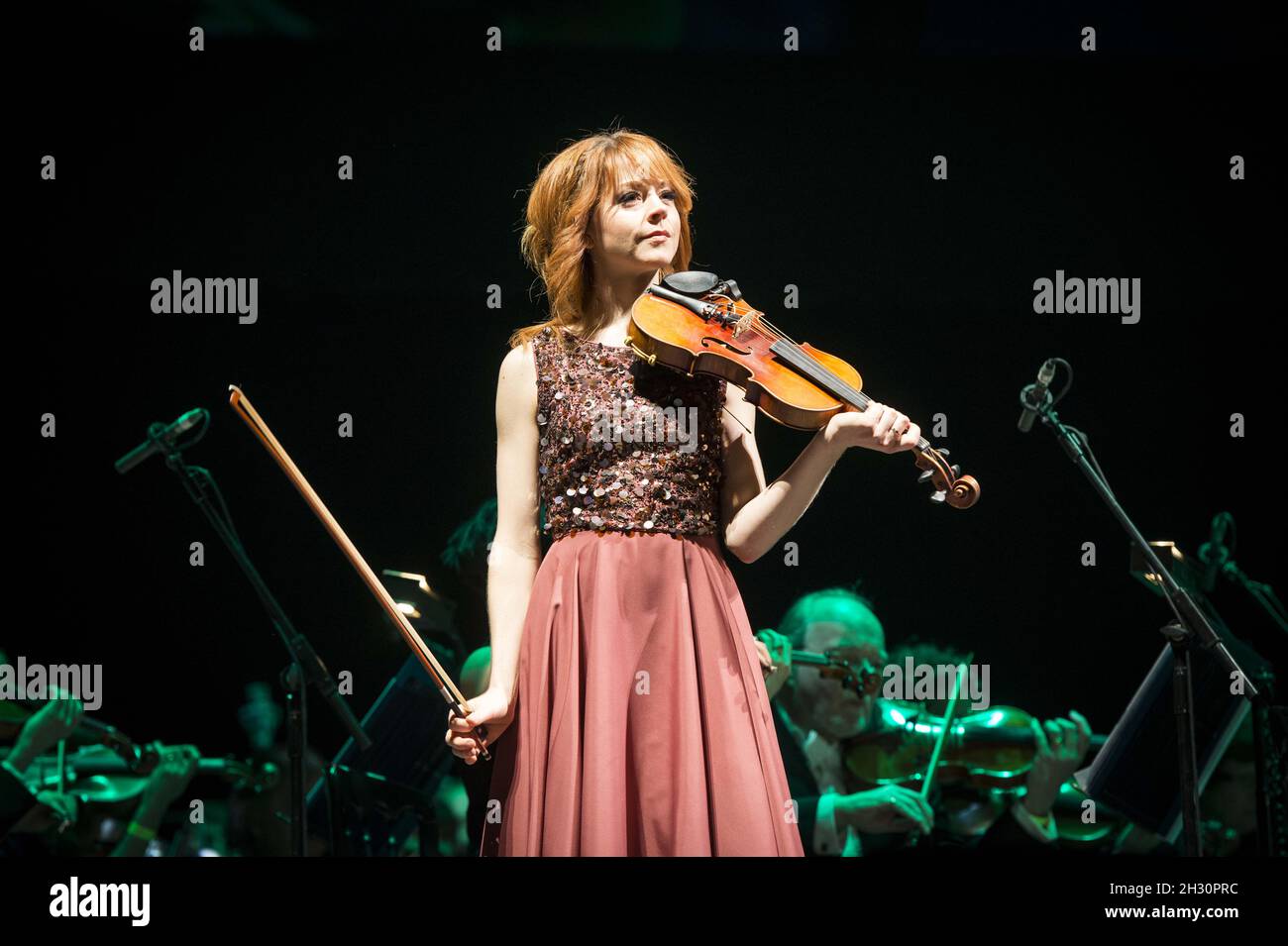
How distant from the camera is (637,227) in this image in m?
2.38

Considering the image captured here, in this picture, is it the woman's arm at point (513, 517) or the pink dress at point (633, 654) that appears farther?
the woman's arm at point (513, 517)

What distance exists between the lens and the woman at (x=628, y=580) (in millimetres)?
2121

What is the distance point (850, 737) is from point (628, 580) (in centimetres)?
148

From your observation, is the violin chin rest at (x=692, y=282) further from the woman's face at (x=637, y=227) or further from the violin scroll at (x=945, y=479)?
the violin scroll at (x=945, y=479)

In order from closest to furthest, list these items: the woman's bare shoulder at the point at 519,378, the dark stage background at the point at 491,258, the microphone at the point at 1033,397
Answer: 1. the woman's bare shoulder at the point at 519,378
2. the microphone at the point at 1033,397
3. the dark stage background at the point at 491,258

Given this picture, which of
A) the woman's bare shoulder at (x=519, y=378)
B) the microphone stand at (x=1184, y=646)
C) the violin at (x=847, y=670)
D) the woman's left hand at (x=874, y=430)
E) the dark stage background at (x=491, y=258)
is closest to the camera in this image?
the woman's left hand at (x=874, y=430)

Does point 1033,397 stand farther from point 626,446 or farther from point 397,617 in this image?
point 397,617

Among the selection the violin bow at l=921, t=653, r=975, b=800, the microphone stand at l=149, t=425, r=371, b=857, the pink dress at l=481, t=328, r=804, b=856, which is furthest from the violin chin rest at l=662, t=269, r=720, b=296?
the violin bow at l=921, t=653, r=975, b=800

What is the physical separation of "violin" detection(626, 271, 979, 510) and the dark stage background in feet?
3.88

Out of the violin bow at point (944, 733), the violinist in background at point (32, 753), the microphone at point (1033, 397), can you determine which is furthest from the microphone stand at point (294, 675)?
the microphone at point (1033, 397)

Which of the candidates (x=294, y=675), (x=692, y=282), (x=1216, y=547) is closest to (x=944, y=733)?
(x=1216, y=547)

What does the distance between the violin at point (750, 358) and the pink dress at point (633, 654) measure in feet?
0.39

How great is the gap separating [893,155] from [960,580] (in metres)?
1.07
